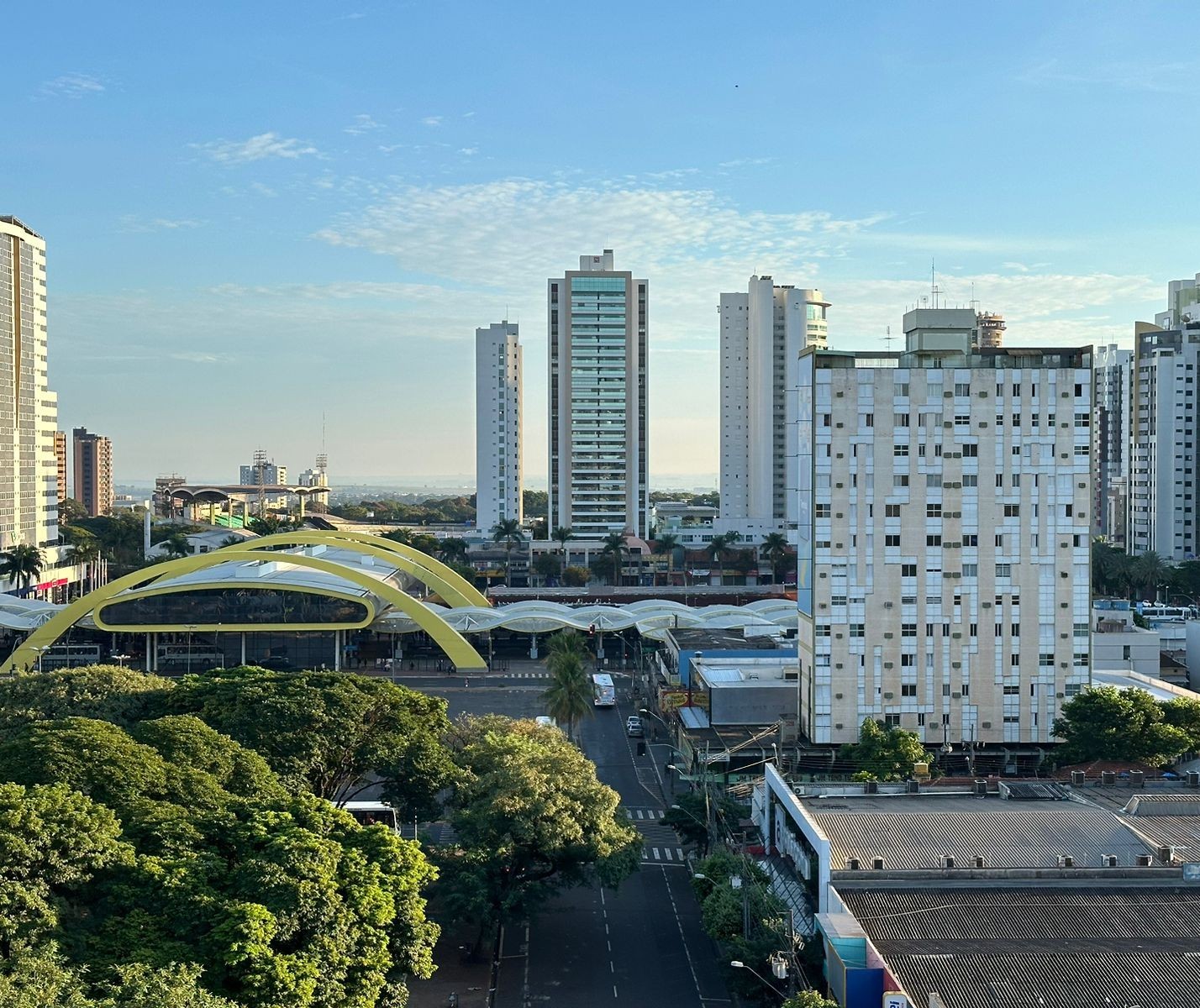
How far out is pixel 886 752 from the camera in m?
47.3

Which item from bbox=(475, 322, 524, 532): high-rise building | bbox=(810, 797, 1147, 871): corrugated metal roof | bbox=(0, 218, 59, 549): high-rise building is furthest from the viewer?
bbox=(475, 322, 524, 532): high-rise building

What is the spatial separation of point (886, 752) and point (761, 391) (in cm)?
9993

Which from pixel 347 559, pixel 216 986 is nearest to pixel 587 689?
pixel 216 986

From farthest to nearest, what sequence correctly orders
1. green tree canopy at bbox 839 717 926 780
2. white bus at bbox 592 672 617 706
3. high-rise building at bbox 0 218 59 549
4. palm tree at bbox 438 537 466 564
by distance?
palm tree at bbox 438 537 466 564, high-rise building at bbox 0 218 59 549, white bus at bbox 592 672 617 706, green tree canopy at bbox 839 717 926 780

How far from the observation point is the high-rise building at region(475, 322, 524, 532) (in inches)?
6363

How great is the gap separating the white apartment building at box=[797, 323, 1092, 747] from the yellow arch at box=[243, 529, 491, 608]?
41.5m

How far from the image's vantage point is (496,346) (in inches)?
6373

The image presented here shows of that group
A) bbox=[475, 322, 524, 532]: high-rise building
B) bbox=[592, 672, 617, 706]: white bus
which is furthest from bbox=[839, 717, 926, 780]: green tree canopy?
bbox=[475, 322, 524, 532]: high-rise building

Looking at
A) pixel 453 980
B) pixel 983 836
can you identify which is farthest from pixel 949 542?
pixel 453 980

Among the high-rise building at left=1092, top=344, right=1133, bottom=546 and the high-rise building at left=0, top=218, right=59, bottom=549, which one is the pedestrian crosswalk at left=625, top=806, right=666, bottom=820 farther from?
the high-rise building at left=1092, top=344, right=1133, bottom=546

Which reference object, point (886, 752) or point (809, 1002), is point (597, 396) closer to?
point (886, 752)

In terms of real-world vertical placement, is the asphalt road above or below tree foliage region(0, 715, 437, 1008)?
below

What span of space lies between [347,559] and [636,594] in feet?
78.4

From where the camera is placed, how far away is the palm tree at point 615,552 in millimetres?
119875
